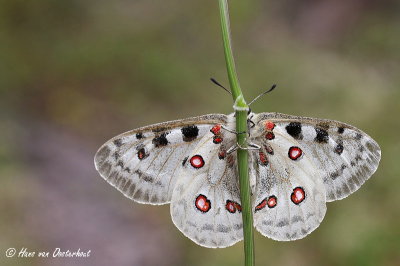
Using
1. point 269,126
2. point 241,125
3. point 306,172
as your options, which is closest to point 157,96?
point 306,172

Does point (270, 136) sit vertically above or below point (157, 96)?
below

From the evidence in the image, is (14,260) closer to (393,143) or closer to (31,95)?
(31,95)

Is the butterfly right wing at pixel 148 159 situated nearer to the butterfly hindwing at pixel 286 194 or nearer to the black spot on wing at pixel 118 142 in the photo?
the black spot on wing at pixel 118 142

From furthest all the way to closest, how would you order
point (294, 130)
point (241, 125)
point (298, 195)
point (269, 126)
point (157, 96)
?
point (157, 96) < point (298, 195) < point (294, 130) < point (269, 126) < point (241, 125)

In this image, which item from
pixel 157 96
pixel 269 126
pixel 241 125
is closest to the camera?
pixel 241 125

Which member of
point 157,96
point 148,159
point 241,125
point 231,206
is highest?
point 157,96

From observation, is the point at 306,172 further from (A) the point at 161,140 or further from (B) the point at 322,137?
(A) the point at 161,140
